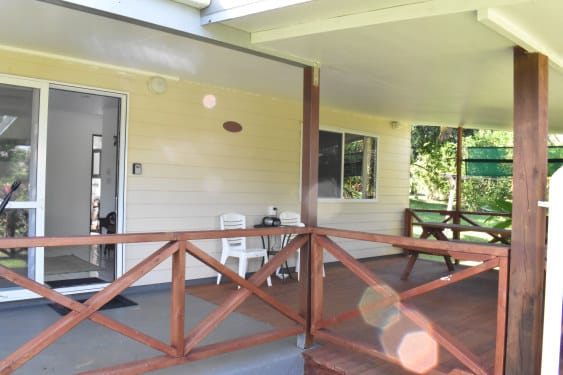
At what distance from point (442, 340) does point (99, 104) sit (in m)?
5.72

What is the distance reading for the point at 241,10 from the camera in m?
2.65

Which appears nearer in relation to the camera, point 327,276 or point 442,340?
point 442,340

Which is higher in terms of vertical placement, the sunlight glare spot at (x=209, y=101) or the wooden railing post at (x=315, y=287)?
the sunlight glare spot at (x=209, y=101)

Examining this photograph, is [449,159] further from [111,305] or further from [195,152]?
[111,305]

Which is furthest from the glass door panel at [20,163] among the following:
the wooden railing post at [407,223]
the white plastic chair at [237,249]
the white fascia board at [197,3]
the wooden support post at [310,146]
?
the wooden railing post at [407,223]

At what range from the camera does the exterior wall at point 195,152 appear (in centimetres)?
457

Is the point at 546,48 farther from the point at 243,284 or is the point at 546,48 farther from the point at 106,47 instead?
the point at 106,47

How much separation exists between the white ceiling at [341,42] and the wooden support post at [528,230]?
0.38 meters

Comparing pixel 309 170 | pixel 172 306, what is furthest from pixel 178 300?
pixel 309 170

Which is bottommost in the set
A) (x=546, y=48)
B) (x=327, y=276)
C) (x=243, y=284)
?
(x=327, y=276)

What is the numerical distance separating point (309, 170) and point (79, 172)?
19.1 feet

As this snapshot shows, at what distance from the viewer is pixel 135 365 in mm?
2477

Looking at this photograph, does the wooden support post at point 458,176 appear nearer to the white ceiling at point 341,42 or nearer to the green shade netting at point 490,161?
the green shade netting at point 490,161

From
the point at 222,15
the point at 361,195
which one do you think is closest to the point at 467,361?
the point at 222,15
